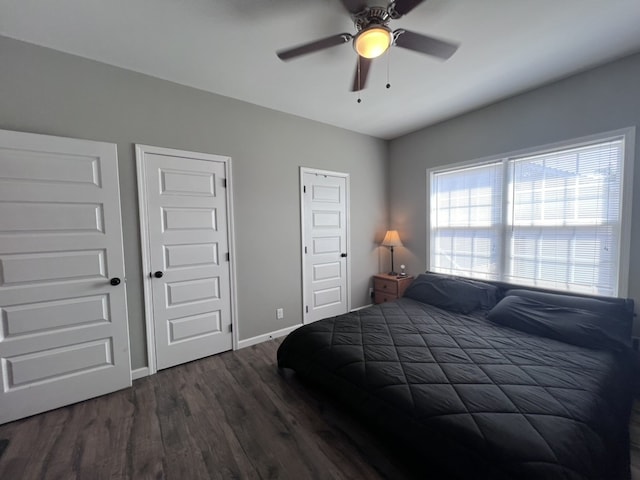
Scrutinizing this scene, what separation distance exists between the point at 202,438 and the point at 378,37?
2723mm

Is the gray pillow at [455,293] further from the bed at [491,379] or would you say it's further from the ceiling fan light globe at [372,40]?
the ceiling fan light globe at [372,40]

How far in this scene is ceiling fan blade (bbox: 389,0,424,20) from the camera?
1.38 meters

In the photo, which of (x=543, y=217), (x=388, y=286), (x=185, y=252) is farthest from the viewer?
(x=388, y=286)

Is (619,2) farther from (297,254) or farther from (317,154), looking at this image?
(297,254)

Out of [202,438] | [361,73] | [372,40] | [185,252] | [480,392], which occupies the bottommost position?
[202,438]

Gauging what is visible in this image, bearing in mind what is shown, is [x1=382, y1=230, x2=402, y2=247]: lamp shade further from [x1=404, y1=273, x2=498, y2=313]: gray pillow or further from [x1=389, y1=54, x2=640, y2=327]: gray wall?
[x1=404, y1=273, x2=498, y2=313]: gray pillow

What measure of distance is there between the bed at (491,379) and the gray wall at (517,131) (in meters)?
0.84

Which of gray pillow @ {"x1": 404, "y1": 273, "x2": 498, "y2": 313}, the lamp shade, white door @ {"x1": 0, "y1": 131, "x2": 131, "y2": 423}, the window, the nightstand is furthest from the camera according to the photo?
the lamp shade

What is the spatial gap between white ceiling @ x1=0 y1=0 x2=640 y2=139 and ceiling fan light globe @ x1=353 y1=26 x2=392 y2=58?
0.30m

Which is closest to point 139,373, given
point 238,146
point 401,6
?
point 238,146

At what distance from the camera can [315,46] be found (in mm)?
1683

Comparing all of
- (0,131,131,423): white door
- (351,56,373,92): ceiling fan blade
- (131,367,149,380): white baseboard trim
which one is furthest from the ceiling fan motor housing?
(131,367,149,380): white baseboard trim

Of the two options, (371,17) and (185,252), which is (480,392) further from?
(185,252)

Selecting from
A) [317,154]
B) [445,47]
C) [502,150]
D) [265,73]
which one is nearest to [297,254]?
[317,154]
